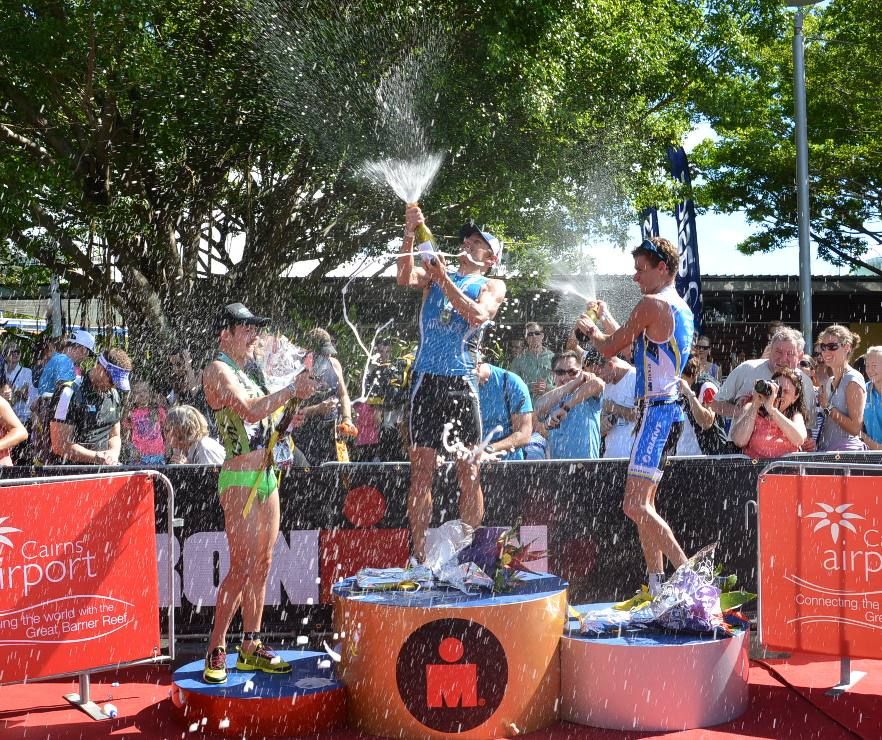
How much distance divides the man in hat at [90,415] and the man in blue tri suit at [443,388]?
9.83 ft

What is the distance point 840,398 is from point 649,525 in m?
2.66

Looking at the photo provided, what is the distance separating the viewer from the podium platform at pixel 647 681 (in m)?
4.45

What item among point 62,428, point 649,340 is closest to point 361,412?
point 62,428

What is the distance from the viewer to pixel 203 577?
6.02m

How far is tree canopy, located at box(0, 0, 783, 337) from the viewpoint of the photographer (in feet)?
40.2

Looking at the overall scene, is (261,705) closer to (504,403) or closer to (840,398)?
(504,403)

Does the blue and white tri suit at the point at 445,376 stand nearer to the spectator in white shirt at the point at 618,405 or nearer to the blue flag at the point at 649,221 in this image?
the spectator in white shirt at the point at 618,405

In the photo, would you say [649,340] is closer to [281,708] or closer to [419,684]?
[419,684]

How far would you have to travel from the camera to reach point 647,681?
4.44 meters

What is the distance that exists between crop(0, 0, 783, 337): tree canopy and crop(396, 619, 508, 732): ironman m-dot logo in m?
9.36

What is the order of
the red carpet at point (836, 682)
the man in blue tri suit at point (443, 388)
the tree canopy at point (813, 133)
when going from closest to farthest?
the red carpet at point (836, 682) < the man in blue tri suit at point (443, 388) < the tree canopy at point (813, 133)

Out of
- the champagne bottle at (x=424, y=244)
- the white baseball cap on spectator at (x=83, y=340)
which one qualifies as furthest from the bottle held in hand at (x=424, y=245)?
the white baseball cap on spectator at (x=83, y=340)

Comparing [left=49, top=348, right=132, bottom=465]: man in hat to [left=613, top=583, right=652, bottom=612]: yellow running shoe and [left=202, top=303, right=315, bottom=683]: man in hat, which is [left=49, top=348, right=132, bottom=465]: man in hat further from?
[left=613, top=583, right=652, bottom=612]: yellow running shoe

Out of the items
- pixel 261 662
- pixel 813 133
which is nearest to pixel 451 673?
pixel 261 662
